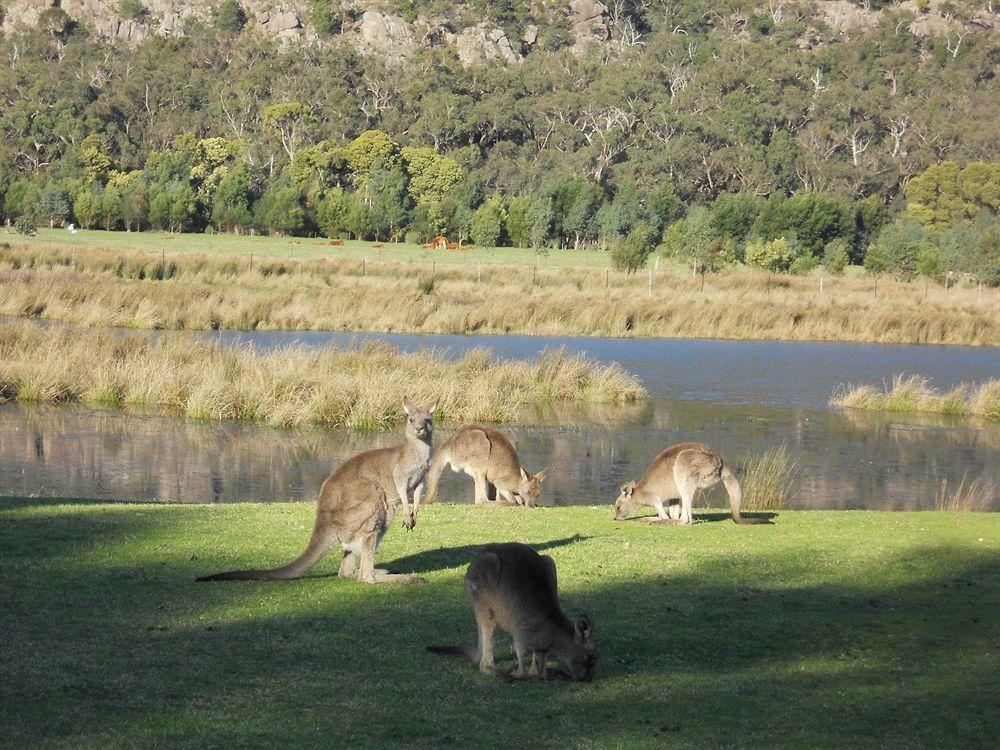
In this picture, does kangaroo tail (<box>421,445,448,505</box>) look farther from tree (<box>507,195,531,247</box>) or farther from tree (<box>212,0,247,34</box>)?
tree (<box>212,0,247,34</box>)

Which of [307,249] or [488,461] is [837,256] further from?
[488,461]

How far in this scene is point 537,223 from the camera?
8506 centimetres

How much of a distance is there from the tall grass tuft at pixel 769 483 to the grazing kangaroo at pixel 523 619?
8859 millimetres

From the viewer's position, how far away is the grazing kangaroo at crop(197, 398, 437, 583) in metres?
8.32

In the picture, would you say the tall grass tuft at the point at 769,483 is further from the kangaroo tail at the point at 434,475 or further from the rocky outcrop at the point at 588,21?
the rocky outcrop at the point at 588,21

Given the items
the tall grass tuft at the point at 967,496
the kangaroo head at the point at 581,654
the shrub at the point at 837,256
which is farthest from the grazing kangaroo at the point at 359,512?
the shrub at the point at 837,256

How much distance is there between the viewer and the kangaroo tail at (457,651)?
6762 mm

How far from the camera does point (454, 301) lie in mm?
43031

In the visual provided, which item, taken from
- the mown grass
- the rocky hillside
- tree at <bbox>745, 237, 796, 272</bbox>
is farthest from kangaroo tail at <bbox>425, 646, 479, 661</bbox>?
the rocky hillside

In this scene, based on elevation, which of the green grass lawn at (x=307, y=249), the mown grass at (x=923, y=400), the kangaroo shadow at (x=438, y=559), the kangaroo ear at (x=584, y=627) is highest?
the green grass lawn at (x=307, y=249)

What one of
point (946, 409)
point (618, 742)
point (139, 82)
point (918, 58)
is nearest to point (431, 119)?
point (139, 82)

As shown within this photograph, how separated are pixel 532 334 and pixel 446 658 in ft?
108

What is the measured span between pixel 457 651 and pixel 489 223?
79.1 m

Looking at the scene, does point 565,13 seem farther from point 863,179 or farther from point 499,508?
point 499,508
